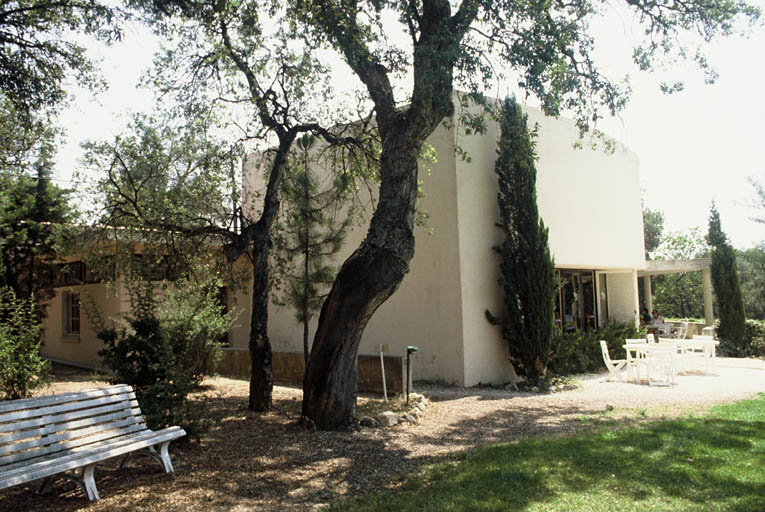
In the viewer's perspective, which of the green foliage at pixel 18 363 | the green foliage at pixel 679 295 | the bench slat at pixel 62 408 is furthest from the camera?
the green foliage at pixel 679 295

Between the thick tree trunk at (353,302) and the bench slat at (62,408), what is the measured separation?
8.32ft

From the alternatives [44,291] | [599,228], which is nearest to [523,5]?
[599,228]

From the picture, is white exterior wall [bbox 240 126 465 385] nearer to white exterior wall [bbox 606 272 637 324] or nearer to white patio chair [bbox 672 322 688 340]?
white exterior wall [bbox 606 272 637 324]

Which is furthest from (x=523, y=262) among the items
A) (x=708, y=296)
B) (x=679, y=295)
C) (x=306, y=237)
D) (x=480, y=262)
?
(x=679, y=295)

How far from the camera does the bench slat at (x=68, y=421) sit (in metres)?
4.54

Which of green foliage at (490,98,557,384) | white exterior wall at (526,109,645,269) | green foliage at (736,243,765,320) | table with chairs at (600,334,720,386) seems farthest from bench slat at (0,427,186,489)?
green foliage at (736,243,765,320)

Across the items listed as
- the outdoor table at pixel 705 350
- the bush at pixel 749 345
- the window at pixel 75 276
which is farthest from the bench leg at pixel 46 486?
the bush at pixel 749 345

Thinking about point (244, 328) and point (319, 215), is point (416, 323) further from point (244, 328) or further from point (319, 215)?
point (244, 328)

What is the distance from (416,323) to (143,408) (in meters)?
7.38

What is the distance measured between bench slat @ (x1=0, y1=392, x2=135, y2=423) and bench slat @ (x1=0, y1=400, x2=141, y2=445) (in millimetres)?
43

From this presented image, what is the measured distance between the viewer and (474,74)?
25.2 ft

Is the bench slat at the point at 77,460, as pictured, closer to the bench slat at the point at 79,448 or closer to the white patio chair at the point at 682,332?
the bench slat at the point at 79,448

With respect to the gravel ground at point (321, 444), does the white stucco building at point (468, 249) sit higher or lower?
higher

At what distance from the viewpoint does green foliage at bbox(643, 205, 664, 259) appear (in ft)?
139
